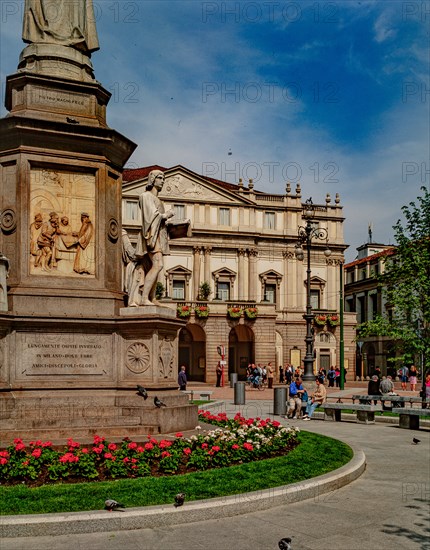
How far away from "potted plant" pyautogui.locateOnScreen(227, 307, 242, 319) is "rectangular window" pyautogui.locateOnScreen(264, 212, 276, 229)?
12.2 metres

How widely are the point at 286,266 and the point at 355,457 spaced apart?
55346mm

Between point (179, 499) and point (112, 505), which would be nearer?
point (112, 505)

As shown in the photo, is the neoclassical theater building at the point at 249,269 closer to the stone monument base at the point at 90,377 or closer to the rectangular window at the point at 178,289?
the rectangular window at the point at 178,289

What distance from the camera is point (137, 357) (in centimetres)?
1129

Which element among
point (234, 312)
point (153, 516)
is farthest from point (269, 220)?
point (153, 516)

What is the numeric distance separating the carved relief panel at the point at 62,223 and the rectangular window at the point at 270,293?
54245mm

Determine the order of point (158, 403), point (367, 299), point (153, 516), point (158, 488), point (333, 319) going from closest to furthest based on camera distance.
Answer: point (153, 516) → point (158, 488) → point (158, 403) → point (333, 319) → point (367, 299)

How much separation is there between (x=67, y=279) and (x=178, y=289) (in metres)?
51.8

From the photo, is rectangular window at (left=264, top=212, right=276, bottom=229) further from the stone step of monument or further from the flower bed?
the stone step of monument

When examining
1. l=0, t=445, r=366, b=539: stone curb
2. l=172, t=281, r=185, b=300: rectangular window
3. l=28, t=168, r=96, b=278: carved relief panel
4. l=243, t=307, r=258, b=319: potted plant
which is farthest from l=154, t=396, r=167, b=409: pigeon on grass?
l=172, t=281, r=185, b=300: rectangular window

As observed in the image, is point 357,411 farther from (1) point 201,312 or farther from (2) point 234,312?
(2) point 234,312

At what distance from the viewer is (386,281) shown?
23438 mm

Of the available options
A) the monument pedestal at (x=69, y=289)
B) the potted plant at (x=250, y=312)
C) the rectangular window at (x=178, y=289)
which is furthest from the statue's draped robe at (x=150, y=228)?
the rectangular window at (x=178, y=289)

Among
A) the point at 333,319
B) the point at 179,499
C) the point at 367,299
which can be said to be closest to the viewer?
the point at 179,499
